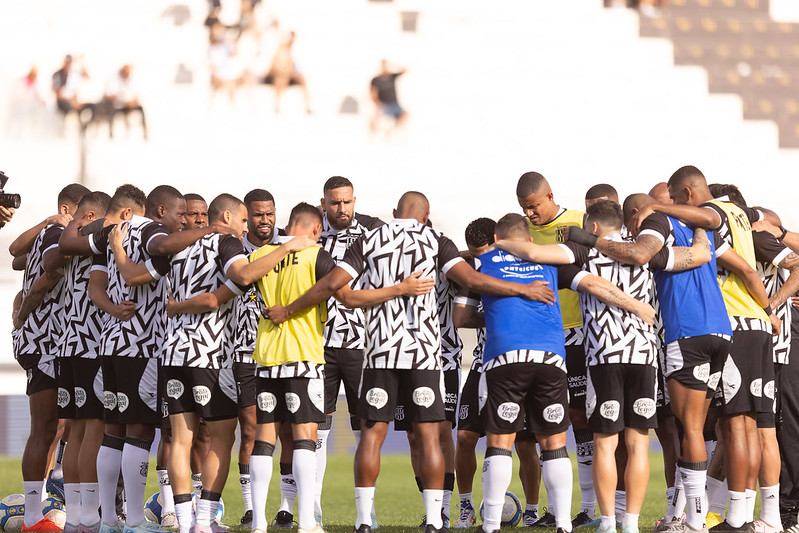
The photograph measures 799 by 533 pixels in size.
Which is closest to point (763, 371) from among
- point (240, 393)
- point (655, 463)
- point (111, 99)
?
point (240, 393)

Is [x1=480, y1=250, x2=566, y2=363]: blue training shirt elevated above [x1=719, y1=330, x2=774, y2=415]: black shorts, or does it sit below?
above

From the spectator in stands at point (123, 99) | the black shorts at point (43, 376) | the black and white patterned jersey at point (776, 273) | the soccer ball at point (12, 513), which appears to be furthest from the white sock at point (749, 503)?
the spectator in stands at point (123, 99)

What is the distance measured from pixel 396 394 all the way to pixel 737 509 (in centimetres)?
246

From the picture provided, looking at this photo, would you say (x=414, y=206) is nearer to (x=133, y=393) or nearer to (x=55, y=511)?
(x=133, y=393)

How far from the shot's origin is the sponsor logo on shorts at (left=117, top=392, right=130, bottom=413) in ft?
24.7

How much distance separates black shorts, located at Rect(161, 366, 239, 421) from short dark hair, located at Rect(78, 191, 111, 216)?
68.7 inches

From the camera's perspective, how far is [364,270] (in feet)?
24.3

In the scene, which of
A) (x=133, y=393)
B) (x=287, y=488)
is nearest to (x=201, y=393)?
(x=133, y=393)

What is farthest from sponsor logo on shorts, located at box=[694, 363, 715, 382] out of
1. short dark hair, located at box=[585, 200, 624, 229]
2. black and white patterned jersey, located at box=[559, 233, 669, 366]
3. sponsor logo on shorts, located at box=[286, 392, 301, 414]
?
sponsor logo on shorts, located at box=[286, 392, 301, 414]

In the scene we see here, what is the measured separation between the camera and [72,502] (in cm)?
784

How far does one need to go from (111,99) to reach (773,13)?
18.1 meters

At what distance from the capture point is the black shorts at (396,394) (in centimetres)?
718

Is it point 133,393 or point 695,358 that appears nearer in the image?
point 695,358

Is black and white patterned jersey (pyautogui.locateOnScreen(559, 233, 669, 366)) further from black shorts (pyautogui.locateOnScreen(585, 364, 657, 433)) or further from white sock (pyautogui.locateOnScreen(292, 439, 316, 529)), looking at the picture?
white sock (pyautogui.locateOnScreen(292, 439, 316, 529))
